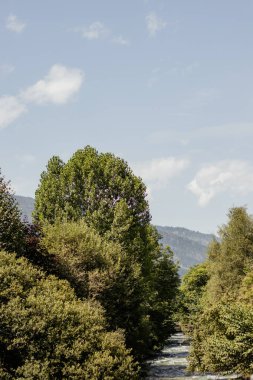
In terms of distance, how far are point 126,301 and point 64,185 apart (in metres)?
15.7

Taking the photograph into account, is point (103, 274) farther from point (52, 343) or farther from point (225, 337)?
point (52, 343)

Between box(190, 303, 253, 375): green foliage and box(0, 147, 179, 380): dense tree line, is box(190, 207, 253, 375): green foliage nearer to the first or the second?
box(190, 303, 253, 375): green foliage

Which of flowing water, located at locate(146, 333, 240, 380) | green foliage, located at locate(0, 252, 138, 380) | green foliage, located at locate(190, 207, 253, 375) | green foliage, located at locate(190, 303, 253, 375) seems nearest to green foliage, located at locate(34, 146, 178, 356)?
flowing water, located at locate(146, 333, 240, 380)

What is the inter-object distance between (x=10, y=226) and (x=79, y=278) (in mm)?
5583

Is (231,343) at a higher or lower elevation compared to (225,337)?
lower

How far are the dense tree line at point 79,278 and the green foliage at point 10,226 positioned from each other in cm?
6

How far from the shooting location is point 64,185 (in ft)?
155

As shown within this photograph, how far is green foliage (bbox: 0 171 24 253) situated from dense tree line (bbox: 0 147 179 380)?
0.06 metres

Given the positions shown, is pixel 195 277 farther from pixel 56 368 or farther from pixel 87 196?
pixel 56 368

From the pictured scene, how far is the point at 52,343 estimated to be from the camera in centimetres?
2128

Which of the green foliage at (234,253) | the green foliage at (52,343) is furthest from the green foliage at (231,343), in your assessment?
the green foliage at (234,253)

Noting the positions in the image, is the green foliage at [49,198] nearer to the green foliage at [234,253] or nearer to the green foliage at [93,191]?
the green foliage at [93,191]

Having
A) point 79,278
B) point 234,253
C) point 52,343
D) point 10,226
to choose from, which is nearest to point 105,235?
point 79,278

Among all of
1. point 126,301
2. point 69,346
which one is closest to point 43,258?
point 126,301
